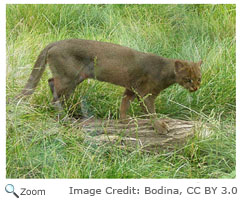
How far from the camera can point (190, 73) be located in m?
4.78

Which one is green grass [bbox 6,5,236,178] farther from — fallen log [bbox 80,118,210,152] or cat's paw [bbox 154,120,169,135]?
cat's paw [bbox 154,120,169,135]

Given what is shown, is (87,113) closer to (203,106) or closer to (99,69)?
(99,69)

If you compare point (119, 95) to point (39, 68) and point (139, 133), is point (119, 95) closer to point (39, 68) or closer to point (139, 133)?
point (139, 133)

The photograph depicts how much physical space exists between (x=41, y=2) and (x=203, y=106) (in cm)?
235

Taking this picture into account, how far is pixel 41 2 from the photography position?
5.20 m

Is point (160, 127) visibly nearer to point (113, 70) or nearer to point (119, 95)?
point (119, 95)

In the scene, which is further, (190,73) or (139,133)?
(190,73)

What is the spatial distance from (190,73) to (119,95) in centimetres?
93

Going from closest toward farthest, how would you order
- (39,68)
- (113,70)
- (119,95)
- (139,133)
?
(139,133) → (39,68) → (113,70) → (119,95)
